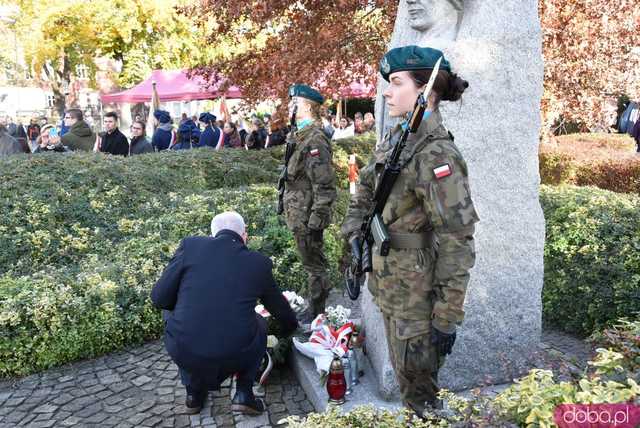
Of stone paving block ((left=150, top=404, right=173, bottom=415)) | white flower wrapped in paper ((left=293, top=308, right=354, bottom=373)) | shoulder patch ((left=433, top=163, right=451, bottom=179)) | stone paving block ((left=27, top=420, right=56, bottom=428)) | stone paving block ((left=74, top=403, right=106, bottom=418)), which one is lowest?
stone paving block ((left=27, top=420, right=56, bottom=428))

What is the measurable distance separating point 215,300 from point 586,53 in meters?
7.09

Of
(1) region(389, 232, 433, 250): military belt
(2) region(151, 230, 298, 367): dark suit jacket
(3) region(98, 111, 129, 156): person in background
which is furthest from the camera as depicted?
(3) region(98, 111, 129, 156): person in background

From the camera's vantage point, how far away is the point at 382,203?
2799mm

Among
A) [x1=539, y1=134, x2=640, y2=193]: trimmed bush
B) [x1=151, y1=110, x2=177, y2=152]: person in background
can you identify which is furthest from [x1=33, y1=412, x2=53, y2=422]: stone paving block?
[x1=539, y1=134, x2=640, y2=193]: trimmed bush

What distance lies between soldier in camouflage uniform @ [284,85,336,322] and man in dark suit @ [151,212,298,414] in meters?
1.02

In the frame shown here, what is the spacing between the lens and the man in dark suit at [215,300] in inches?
140

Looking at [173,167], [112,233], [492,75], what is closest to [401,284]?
[492,75]

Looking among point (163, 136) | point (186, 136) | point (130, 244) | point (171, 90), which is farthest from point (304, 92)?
point (171, 90)

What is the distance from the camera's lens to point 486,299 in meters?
3.79

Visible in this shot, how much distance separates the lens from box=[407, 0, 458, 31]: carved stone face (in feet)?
12.0

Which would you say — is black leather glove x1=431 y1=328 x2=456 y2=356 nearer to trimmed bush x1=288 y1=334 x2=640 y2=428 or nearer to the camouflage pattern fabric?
trimmed bush x1=288 y1=334 x2=640 y2=428

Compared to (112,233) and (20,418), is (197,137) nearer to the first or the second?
(112,233)

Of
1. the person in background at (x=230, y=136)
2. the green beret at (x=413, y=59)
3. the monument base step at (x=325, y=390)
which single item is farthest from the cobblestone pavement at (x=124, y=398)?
the person in background at (x=230, y=136)

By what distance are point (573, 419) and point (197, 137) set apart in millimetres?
11716
